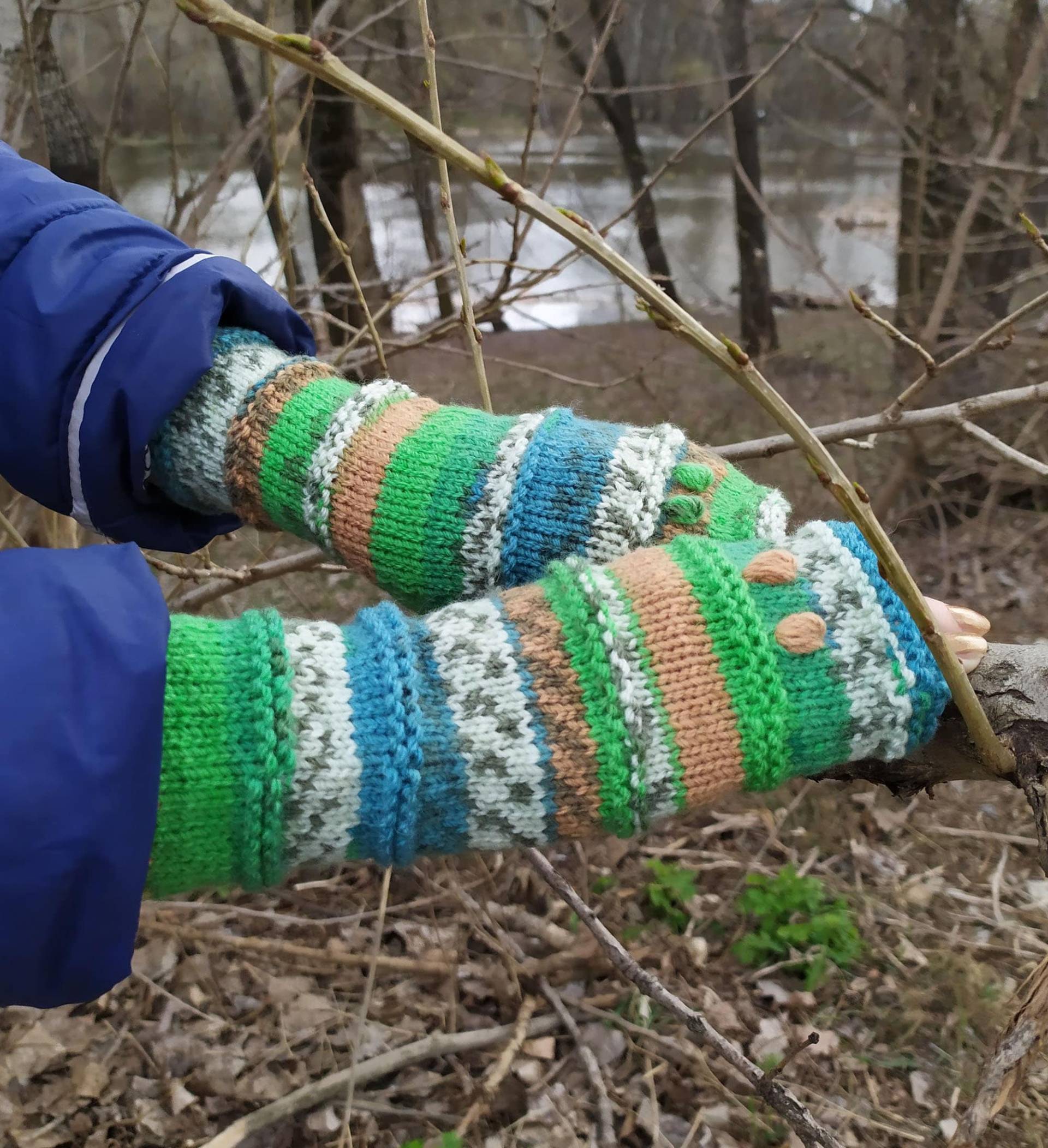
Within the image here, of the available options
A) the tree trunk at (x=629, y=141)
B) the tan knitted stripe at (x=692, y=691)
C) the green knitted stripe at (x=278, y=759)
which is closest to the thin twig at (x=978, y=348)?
the tan knitted stripe at (x=692, y=691)

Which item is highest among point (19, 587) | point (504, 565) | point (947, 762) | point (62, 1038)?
point (19, 587)

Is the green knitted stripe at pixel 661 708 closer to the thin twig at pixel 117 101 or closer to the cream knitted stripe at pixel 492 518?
the cream knitted stripe at pixel 492 518

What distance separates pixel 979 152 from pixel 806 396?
248cm

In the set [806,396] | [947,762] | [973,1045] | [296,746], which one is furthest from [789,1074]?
[806,396]

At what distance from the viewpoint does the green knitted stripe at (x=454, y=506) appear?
102 cm

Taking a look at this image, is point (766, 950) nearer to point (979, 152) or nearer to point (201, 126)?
point (979, 152)

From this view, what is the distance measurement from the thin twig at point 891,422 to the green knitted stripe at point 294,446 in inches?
22.4

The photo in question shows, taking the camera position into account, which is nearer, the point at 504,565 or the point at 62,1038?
the point at 504,565

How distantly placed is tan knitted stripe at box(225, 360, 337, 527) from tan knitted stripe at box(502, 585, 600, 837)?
463mm

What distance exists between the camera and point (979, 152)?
3.66 meters

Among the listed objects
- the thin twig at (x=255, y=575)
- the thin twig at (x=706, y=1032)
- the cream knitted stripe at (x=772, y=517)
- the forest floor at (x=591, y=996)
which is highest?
the cream knitted stripe at (x=772, y=517)

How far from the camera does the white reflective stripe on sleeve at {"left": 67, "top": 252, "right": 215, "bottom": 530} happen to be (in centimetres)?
110

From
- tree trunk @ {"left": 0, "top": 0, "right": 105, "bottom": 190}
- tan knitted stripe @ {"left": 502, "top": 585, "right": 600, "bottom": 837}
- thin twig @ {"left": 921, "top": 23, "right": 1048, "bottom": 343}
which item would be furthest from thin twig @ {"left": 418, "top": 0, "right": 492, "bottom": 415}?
thin twig @ {"left": 921, "top": 23, "right": 1048, "bottom": 343}

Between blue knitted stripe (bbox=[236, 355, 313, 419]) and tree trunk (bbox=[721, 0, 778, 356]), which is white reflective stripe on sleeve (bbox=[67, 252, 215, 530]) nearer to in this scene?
blue knitted stripe (bbox=[236, 355, 313, 419])
